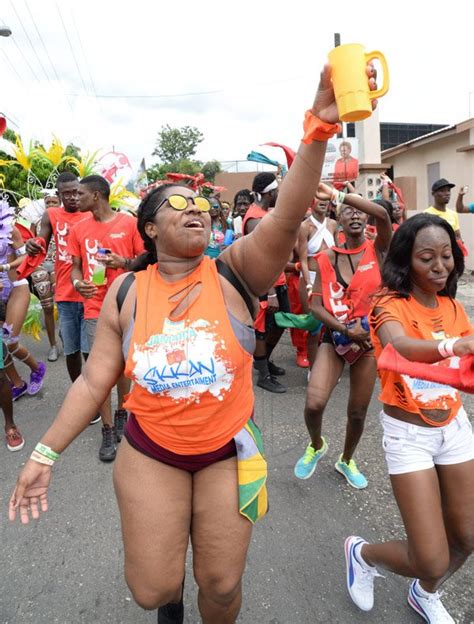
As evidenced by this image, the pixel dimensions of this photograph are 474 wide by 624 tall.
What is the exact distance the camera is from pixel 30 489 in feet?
5.94

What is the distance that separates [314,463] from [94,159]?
14.3 feet

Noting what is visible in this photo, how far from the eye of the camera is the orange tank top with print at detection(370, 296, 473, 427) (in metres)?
2.03

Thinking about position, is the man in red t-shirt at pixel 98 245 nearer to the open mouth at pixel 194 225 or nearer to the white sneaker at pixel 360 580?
the open mouth at pixel 194 225

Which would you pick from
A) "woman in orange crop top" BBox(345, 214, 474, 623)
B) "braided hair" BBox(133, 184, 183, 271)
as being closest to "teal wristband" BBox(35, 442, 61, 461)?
"braided hair" BBox(133, 184, 183, 271)

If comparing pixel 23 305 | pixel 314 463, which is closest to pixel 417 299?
pixel 314 463

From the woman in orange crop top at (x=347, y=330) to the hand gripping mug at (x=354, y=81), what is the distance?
163 centimetres

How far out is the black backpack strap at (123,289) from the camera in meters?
1.88

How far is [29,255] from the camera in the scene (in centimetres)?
411

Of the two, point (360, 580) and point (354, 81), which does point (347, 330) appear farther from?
point (354, 81)

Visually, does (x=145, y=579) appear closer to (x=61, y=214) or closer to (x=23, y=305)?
(x=23, y=305)

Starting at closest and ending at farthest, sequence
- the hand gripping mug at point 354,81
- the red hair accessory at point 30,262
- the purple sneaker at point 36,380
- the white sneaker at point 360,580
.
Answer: the hand gripping mug at point 354,81 → the white sneaker at point 360,580 → the red hair accessory at point 30,262 → the purple sneaker at point 36,380

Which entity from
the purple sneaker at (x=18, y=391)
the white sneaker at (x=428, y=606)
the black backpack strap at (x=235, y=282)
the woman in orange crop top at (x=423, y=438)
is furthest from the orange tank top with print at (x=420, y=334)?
the purple sneaker at (x=18, y=391)

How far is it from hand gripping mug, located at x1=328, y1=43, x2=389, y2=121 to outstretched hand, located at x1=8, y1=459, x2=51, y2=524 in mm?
1623

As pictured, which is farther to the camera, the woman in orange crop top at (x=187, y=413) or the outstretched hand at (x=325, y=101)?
the woman in orange crop top at (x=187, y=413)
